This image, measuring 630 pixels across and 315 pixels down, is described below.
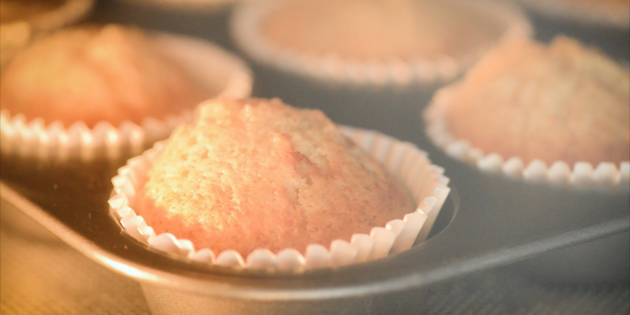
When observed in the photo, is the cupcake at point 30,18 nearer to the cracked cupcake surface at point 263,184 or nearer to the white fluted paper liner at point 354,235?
the white fluted paper liner at point 354,235

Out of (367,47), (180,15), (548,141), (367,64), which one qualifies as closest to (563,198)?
(548,141)

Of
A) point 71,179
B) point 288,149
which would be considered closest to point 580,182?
point 288,149

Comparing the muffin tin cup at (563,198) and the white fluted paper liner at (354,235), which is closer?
the white fluted paper liner at (354,235)

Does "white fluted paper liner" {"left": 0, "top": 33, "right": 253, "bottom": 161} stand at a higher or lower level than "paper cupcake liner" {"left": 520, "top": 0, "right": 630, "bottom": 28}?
lower

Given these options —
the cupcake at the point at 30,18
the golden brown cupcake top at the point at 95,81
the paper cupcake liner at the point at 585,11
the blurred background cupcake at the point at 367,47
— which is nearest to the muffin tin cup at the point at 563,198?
the blurred background cupcake at the point at 367,47

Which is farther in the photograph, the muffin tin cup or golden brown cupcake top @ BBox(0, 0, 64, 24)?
golden brown cupcake top @ BBox(0, 0, 64, 24)

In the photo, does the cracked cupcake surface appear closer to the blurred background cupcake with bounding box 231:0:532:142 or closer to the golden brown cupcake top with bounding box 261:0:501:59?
the blurred background cupcake with bounding box 231:0:532:142

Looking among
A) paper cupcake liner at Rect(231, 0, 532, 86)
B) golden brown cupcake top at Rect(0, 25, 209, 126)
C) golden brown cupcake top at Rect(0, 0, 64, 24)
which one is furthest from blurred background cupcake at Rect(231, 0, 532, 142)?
golden brown cupcake top at Rect(0, 0, 64, 24)
